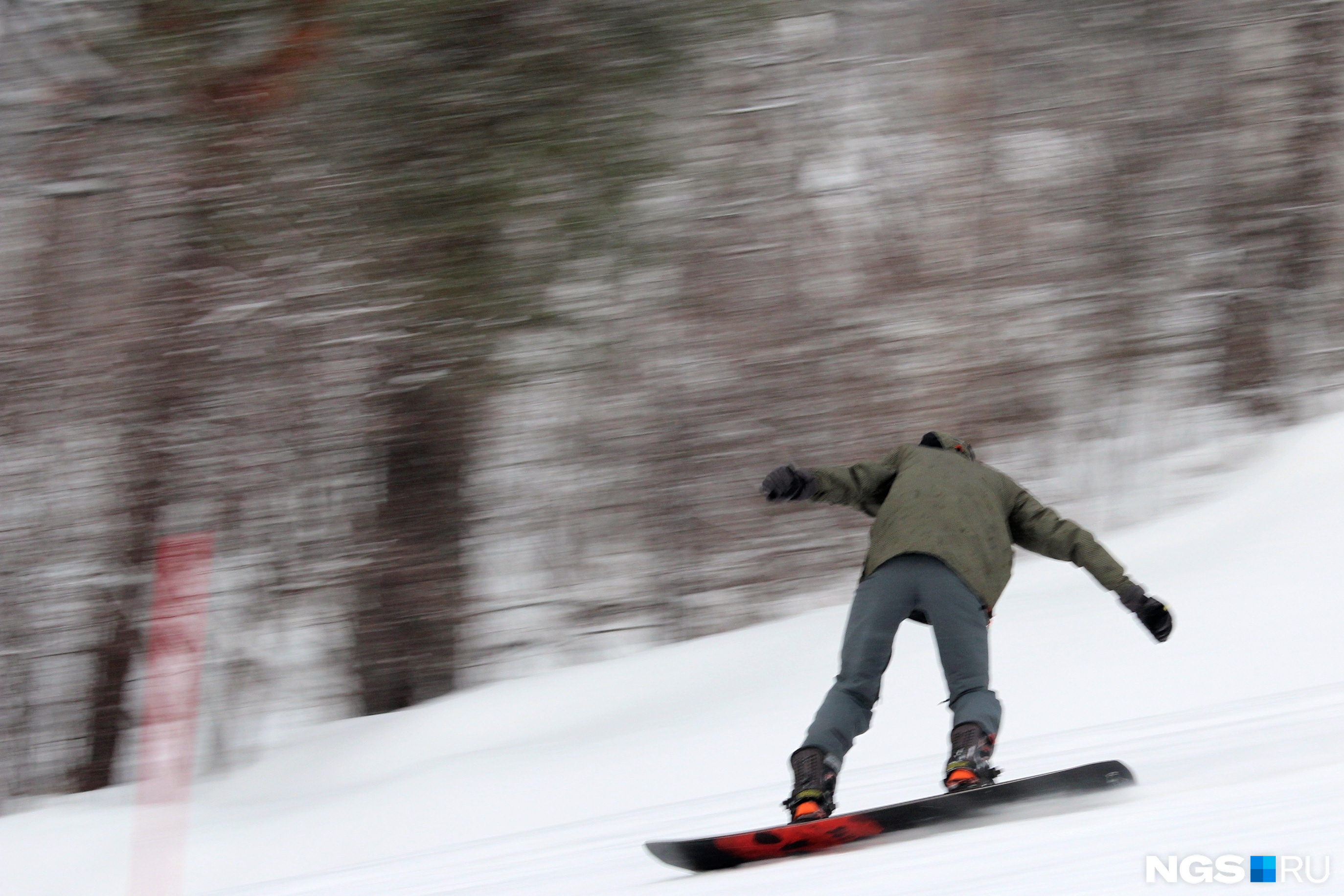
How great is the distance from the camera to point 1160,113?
839cm

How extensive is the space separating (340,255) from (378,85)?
3.09 feet

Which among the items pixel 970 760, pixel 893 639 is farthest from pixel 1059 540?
pixel 970 760

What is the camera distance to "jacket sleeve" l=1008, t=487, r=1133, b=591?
3.59m

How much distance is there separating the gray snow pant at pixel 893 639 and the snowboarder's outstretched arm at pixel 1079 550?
0.33 meters

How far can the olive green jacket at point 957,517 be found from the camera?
3.55 metres

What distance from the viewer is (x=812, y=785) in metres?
3.36

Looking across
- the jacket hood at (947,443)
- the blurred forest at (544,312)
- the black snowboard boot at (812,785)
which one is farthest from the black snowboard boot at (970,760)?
the blurred forest at (544,312)

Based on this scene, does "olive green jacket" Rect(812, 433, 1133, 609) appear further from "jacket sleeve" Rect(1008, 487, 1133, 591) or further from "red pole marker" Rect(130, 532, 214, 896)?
"red pole marker" Rect(130, 532, 214, 896)

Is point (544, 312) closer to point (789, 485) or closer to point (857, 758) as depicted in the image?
point (857, 758)

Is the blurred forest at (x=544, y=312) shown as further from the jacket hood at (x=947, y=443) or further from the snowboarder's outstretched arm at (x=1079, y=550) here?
the snowboarder's outstretched arm at (x=1079, y=550)

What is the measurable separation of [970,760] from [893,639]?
0.40 meters

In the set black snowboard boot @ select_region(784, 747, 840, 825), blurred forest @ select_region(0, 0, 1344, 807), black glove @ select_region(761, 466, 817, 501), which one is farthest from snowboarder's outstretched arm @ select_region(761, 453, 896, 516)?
blurred forest @ select_region(0, 0, 1344, 807)

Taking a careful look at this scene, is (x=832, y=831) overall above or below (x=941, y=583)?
below

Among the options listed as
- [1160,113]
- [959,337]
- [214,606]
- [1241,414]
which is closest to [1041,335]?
[959,337]
